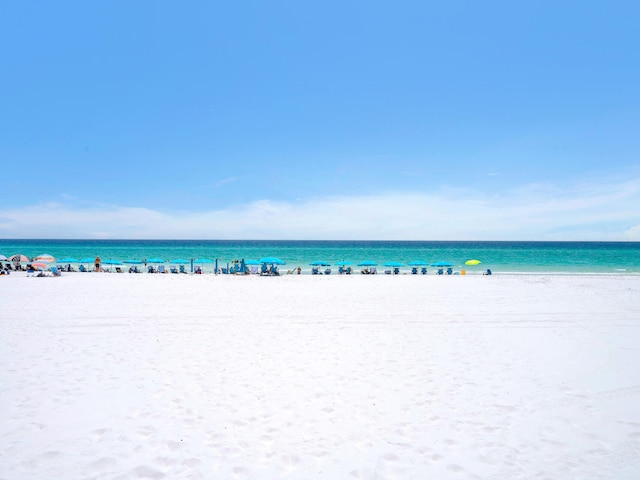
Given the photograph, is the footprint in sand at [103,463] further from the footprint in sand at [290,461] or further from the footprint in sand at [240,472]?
the footprint in sand at [290,461]

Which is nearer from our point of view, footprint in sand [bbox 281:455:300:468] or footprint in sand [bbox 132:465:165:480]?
footprint in sand [bbox 132:465:165:480]

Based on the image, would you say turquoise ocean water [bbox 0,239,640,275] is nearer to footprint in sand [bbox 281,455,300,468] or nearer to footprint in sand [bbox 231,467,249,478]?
footprint in sand [bbox 281,455,300,468]

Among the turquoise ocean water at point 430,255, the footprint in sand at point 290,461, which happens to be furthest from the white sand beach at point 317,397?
the turquoise ocean water at point 430,255

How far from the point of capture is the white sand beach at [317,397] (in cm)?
374

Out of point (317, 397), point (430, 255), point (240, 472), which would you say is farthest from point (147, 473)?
point (430, 255)

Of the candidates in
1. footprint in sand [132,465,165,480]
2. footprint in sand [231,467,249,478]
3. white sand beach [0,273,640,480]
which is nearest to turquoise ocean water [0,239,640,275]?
white sand beach [0,273,640,480]

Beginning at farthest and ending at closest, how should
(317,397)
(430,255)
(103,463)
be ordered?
(430,255) → (317,397) → (103,463)

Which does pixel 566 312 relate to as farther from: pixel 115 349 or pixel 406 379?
pixel 115 349

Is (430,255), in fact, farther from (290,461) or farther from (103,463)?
(103,463)

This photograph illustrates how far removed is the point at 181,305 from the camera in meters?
13.3

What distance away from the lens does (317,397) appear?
531 centimetres

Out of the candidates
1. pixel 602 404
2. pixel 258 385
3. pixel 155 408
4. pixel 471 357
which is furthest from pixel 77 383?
pixel 602 404

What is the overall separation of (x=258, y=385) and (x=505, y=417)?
3.56 metres

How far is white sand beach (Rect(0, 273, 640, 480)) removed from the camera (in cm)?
374
